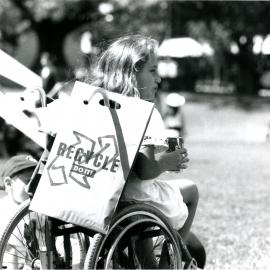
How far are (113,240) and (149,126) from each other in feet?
1.94

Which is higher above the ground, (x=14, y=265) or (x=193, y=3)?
(x=193, y=3)

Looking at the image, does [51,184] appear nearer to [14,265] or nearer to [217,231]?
[14,265]

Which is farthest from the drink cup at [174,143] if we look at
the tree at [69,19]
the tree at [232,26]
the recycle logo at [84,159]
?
the tree at [69,19]

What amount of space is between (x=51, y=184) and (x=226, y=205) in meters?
4.46

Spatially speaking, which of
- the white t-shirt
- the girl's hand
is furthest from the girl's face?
the girl's hand

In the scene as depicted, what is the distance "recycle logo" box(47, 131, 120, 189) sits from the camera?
3.17m

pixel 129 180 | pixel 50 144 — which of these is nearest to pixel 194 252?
pixel 129 180

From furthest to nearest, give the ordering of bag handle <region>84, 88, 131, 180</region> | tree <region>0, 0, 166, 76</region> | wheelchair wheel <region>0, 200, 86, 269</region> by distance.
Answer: tree <region>0, 0, 166, 76</region>
wheelchair wheel <region>0, 200, 86, 269</region>
bag handle <region>84, 88, 131, 180</region>

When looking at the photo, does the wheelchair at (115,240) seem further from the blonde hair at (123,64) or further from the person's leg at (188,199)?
the blonde hair at (123,64)

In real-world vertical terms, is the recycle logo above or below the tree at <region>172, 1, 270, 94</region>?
below

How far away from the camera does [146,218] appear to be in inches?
133

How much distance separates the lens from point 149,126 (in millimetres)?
3428

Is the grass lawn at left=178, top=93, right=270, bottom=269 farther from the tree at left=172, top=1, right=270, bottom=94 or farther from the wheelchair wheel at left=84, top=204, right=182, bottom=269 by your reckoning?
the tree at left=172, top=1, right=270, bottom=94

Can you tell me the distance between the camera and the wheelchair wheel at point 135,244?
3.25 m
